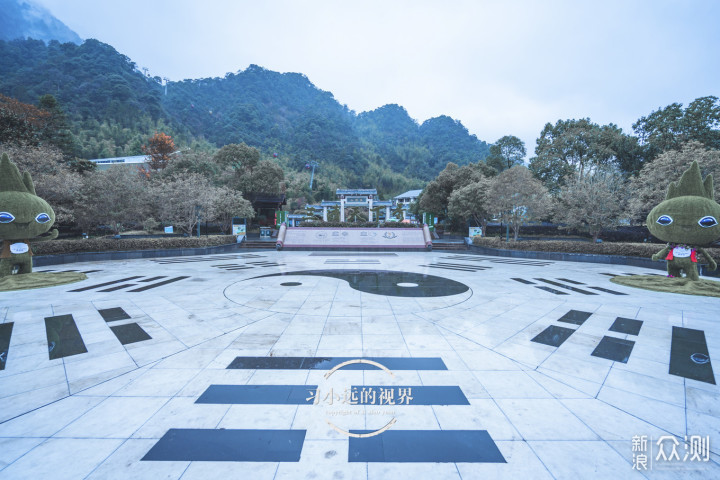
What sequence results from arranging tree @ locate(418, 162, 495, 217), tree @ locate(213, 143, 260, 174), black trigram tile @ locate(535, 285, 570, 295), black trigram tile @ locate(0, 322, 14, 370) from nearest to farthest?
black trigram tile @ locate(0, 322, 14, 370) < black trigram tile @ locate(535, 285, 570, 295) < tree @ locate(418, 162, 495, 217) < tree @ locate(213, 143, 260, 174)

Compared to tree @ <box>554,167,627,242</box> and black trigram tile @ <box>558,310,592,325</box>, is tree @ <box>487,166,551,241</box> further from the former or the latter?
black trigram tile @ <box>558,310,592,325</box>

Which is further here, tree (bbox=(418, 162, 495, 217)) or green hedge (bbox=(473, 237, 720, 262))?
tree (bbox=(418, 162, 495, 217))

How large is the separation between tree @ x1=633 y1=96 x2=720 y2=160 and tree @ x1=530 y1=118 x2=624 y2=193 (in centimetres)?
258

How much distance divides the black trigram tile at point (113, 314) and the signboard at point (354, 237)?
17748 millimetres

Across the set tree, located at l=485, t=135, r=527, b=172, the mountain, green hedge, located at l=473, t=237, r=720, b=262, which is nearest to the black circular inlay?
green hedge, located at l=473, t=237, r=720, b=262

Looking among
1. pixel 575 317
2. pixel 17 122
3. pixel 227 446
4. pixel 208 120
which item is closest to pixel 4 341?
pixel 227 446

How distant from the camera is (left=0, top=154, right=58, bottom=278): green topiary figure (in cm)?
972

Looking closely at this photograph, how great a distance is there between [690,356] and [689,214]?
7.03 meters

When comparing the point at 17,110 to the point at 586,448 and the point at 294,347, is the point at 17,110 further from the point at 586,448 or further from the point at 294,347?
the point at 586,448

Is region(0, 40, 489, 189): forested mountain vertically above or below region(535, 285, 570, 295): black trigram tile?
above

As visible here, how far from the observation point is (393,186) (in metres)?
77.2

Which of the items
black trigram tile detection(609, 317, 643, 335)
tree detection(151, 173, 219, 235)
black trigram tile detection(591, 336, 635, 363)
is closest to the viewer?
black trigram tile detection(591, 336, 635, 363)

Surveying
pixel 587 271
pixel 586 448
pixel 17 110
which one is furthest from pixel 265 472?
pixel 17 110

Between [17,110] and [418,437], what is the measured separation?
3978 cm
